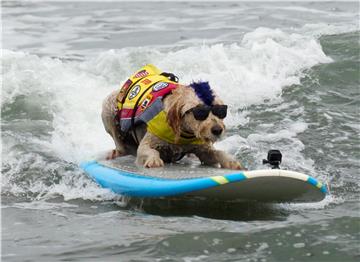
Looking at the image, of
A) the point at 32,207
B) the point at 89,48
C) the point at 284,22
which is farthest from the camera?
the point at 284,22

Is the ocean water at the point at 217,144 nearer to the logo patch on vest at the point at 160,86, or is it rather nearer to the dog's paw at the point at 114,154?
the dog's paw at the point at 114,154

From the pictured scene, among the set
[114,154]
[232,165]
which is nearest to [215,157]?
[232,165]

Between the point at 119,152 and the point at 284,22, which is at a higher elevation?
the point at 284,22

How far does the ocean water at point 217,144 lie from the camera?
5480 millimetres

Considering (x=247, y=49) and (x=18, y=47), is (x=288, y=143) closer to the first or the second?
(x=247, y=49)

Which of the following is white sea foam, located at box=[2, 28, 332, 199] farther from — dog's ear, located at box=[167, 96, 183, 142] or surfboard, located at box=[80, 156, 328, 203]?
dog's ear, located at box=[167, 96, 183, 142]

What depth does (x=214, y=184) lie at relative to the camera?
5.78 m

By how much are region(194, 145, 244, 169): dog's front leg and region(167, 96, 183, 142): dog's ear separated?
416mm

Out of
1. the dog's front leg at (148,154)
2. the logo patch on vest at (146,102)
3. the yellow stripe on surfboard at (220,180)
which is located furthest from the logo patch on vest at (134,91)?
the yellow stripe on surfboard at (220,180)

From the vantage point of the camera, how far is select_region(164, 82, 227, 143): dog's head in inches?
241

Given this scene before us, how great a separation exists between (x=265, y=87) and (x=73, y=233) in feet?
17.3

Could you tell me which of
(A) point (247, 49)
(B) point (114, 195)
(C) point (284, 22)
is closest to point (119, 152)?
(B) point (114, 195)

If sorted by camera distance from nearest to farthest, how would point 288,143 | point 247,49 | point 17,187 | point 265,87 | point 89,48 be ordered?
point 17,187, point 288,143, point 265,87, point 247,49, point 89,48

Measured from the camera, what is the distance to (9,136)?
8.75m
